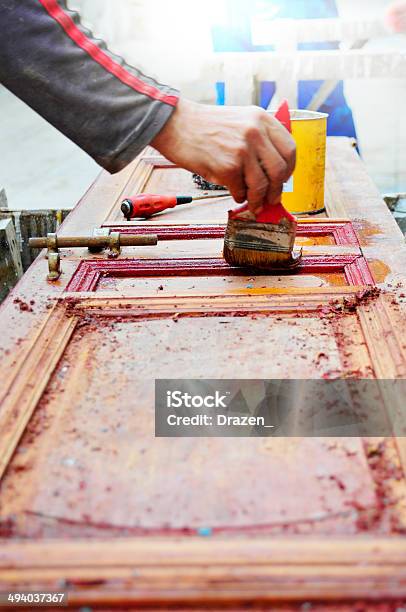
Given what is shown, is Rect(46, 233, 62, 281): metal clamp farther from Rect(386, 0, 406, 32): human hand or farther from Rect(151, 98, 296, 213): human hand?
Rect(386, 0, 406, 32): human hand

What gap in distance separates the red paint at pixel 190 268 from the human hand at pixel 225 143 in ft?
1.37

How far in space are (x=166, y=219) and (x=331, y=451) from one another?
1.47 metres

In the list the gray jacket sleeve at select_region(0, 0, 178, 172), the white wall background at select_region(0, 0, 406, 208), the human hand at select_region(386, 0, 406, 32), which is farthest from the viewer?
the white wall background at select_region(0, 0, 406, 208)

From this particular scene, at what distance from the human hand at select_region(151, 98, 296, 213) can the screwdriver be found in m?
0.93

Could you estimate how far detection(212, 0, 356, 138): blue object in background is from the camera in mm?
5855

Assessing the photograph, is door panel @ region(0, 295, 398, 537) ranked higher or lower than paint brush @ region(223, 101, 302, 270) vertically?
lower

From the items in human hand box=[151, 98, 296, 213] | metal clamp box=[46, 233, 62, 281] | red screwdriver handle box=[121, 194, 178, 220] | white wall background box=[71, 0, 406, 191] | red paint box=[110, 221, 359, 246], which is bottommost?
human hand box=[151, 98, 296, 213]

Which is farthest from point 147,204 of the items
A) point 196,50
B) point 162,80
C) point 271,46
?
point 162,80

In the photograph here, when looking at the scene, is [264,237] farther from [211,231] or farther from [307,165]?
[307,165]

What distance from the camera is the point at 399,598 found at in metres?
0.81

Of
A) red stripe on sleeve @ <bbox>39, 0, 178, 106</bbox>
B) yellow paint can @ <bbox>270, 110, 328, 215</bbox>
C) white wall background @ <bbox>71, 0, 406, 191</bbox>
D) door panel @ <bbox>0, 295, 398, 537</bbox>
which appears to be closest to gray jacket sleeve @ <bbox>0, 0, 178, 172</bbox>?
red stripe on sleeve @ <bbox>39, 0, 178, 106</bbox>

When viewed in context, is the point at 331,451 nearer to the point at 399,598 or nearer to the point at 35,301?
the point at 399,598

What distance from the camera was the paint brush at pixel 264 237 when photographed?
1.70 meters

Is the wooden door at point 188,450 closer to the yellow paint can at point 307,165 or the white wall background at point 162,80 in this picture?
the yellow paint can at point 307,165
